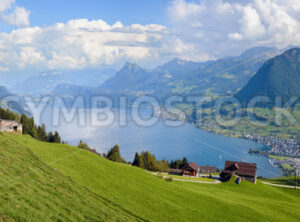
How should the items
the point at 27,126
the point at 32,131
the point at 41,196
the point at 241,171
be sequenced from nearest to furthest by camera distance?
the point at 41,196 < the point at 241,171 < the point at 27,126 < the point at 32,131

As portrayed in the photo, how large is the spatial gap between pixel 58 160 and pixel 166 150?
166457mm

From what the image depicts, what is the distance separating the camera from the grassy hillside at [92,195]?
53.8ft

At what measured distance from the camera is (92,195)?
21.6 metres

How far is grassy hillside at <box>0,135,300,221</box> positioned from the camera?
16391mm

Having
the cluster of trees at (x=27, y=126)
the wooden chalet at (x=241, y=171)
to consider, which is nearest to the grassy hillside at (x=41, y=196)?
the wooden chalet at (x=241, y=171)

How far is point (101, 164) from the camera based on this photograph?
32688 millimetres

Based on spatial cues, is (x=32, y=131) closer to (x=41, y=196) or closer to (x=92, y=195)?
(x=92, y=195)

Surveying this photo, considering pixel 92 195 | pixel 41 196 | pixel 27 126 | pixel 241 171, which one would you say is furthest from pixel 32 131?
pixel 41 196

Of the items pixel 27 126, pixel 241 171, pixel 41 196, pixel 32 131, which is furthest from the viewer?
pixel 32 131

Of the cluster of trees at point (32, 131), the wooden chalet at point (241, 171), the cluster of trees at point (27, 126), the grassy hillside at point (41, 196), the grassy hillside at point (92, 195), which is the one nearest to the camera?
the grassy hillside at point (41, 196)

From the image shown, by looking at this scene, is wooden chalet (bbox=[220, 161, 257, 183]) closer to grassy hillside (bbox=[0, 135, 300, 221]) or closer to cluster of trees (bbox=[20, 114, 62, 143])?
grassy hillside (bbox=[0, 135, 300, 221])

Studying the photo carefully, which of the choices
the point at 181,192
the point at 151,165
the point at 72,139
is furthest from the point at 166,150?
the point at 181,192

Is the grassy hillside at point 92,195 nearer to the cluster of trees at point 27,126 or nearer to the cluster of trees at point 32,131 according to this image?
the cluster of trees at point 32,131

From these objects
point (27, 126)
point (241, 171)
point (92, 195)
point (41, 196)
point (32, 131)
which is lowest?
point (241, 171)
